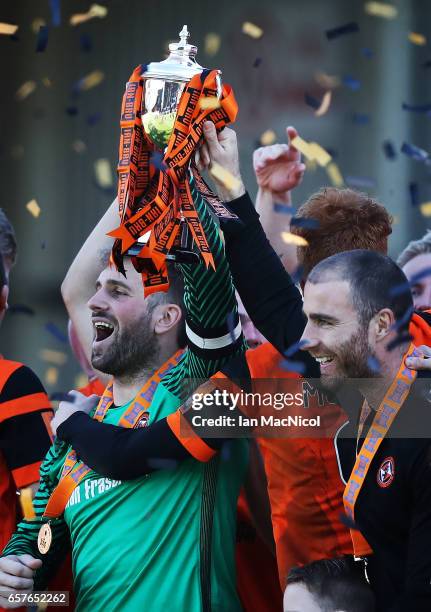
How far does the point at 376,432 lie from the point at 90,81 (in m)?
3.81

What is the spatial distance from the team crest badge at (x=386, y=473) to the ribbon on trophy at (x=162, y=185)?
562 millimetres

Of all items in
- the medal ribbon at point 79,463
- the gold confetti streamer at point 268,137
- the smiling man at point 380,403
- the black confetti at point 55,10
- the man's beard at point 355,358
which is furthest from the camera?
the gold confetti streamer at point 268,137

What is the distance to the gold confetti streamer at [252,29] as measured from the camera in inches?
226

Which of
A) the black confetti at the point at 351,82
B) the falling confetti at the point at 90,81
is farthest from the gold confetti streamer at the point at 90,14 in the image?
the black confetti at the point at 351,82

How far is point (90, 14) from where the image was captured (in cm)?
559

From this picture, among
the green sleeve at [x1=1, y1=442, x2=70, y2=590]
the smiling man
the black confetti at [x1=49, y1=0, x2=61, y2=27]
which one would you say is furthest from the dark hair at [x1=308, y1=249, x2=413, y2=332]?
the black confetti at [x1=49, y1=0, x2=61, y2=27]

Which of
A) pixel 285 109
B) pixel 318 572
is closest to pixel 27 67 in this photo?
pixel 285 109

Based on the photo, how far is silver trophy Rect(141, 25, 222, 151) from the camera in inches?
108

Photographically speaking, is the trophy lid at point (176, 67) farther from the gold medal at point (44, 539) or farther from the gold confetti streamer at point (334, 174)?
the gold confetti streamer at point (334, 174)

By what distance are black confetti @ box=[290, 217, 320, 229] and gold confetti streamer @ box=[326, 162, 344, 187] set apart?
238 centimetres

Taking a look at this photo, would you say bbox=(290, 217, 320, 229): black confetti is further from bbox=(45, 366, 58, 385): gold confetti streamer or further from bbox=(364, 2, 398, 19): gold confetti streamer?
bbox=(45, 366, 58, 385): gold confetti streamer

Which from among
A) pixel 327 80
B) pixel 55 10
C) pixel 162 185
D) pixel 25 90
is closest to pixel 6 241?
pixel 162 185

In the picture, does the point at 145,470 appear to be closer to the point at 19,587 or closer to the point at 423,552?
the point at 19,587

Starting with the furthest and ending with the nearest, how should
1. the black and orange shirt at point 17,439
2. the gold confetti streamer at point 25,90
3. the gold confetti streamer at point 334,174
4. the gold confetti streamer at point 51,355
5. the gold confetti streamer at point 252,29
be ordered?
the gold confetti streamer at point 25,90
the gold confetti streamer at point 51,355
the gold confetti streamer at point 252,29
the gold confetti streamer at point 334,174
the black and orange shirt at point 17,439
